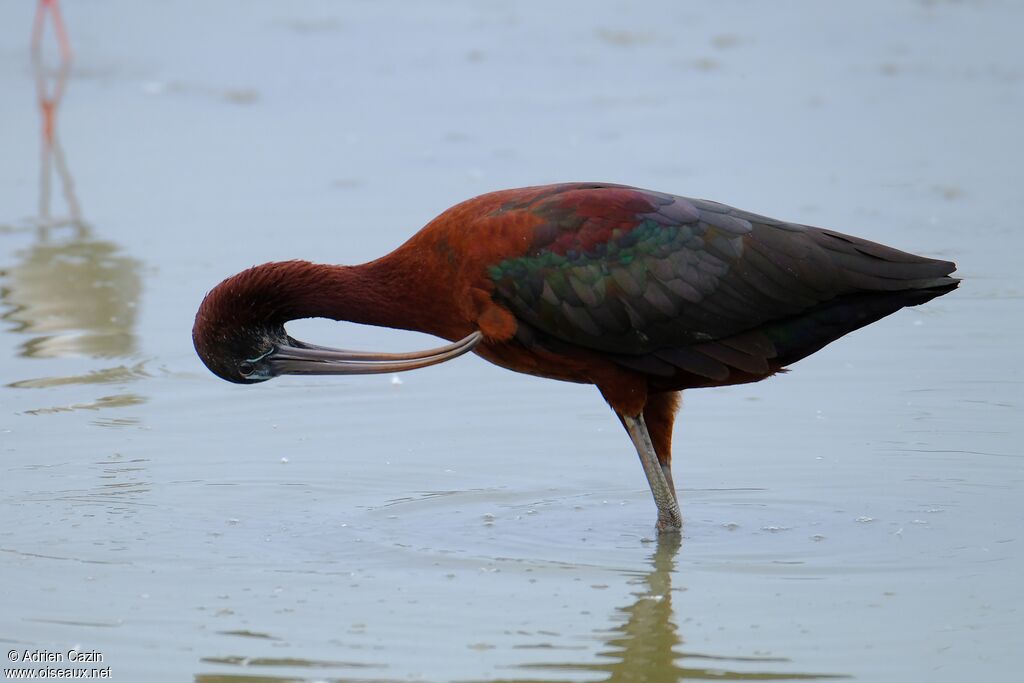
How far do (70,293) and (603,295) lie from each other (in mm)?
4809

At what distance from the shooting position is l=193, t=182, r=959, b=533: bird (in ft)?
20.4

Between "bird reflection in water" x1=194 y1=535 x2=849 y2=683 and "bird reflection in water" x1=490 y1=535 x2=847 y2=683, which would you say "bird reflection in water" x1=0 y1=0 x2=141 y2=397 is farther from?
"bird reflection in water" x1=490 y1=535 x2=847 y2=683

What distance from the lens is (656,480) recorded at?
6395mm

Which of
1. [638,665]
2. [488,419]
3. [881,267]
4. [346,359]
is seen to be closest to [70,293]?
[488,419]

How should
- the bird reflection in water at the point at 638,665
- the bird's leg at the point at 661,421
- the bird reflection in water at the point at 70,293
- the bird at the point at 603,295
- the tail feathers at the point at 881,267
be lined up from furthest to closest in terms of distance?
the bird reflection in water at the point at 70,293 < the bird's leg at the point at 661,421 < the tail feathers at the point at 881,267 < the bird at the point at 603,295 < the bird reflection in water at the point at 638,665

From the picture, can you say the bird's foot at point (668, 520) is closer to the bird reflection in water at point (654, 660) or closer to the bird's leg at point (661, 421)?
the bird's leg at point (661, 421)

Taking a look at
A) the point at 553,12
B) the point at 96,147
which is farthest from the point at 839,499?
the point at 553,12

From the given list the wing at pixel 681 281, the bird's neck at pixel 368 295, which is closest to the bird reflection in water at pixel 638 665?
the wing at pixel 681 281

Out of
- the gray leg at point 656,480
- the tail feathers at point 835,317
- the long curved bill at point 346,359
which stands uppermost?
the tail feathers at point 835,317

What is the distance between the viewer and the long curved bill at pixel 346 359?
20.4 ft

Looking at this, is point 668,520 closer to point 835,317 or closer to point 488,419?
point 835,317

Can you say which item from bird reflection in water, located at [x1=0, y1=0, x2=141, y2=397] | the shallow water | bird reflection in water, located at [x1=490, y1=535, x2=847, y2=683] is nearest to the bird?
the shallow water

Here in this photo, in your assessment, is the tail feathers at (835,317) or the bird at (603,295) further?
the tail feathers at (835,317)

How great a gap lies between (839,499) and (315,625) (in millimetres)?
2271
